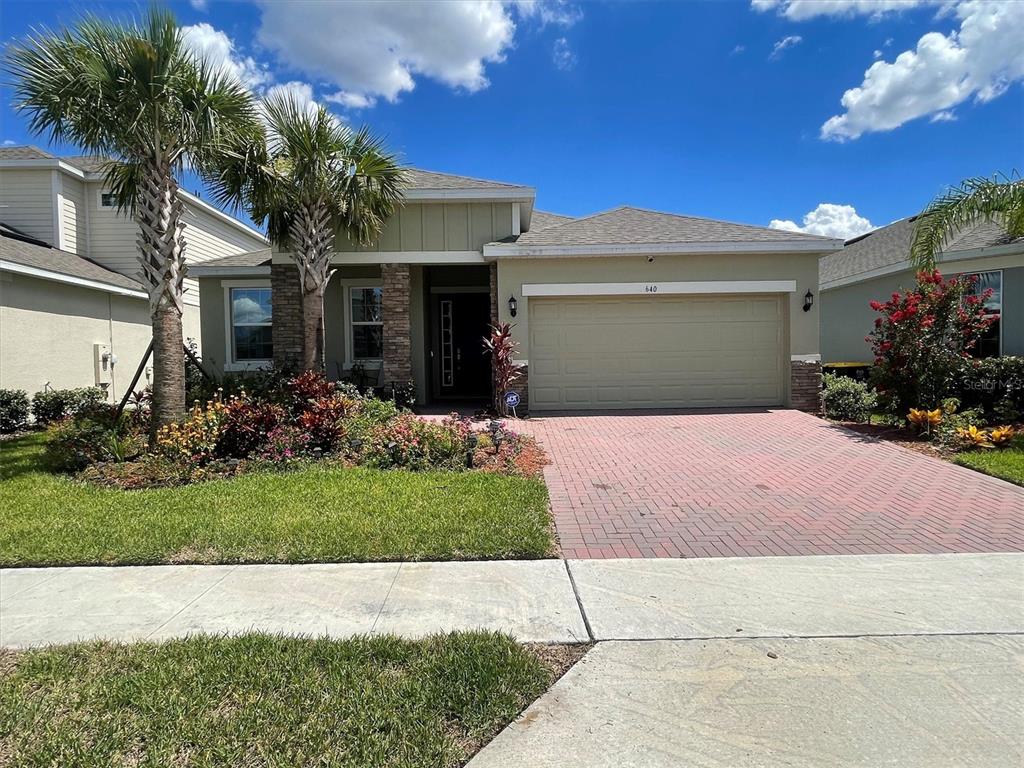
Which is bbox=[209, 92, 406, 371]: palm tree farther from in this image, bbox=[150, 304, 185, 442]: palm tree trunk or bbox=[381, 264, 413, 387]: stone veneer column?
bbox=[150, 304, 185, 442]: palm tree trunk

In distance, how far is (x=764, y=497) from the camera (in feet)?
20.8

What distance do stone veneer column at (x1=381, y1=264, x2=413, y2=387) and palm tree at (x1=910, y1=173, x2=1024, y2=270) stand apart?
997cm

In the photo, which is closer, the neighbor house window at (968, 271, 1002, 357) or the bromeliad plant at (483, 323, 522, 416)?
the bromeliad plant at (483, 323, 522, 416)

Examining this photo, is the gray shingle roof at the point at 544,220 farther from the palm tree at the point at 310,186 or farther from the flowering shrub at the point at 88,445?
the flowering shrub at the point at 88,445

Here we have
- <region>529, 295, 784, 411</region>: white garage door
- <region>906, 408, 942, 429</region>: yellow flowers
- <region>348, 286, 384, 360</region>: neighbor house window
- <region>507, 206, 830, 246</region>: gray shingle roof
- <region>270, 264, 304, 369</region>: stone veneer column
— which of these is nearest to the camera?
<region>906, 408, 942, 429</region>: yellow flowers

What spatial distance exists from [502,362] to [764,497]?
6239mm

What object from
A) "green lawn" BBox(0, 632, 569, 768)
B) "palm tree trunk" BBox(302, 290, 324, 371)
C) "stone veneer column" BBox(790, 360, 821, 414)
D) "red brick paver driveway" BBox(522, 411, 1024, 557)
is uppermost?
"palm tree trunk" BBox(302, 290, 324, 371)

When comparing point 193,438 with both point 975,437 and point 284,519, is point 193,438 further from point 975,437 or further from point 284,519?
point 975,437

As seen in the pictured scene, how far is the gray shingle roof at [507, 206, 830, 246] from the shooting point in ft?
38.9

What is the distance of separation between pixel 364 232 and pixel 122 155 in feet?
14.1

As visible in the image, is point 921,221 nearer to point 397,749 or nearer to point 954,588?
point 954,588

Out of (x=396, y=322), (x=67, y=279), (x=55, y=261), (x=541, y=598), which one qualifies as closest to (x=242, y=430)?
(x=396, y=322)

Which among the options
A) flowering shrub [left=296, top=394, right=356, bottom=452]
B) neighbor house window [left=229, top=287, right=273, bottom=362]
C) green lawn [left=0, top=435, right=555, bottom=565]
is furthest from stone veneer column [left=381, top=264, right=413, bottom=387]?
green lawn [left=0, top=435, right=555, bottom=565]

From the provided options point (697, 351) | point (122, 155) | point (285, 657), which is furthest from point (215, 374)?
point (285, 657)
